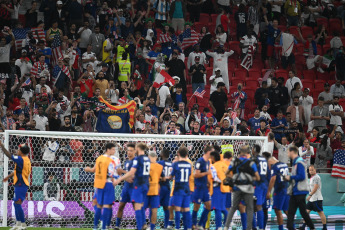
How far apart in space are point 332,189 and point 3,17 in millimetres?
12693

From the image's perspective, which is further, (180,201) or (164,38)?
(164,38)

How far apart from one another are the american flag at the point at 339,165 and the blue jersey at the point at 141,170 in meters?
8.62

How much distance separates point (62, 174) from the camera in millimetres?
16359

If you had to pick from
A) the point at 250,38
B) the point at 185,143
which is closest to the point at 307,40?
the point at 250,38

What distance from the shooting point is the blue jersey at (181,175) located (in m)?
14.0

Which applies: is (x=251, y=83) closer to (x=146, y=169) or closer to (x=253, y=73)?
(x=253, y=73)

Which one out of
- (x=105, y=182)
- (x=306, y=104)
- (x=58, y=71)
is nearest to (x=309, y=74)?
(x=306, y=104)

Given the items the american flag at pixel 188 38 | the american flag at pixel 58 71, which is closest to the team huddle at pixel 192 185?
the american flag at pixel 58 71

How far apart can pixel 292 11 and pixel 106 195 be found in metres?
15.9

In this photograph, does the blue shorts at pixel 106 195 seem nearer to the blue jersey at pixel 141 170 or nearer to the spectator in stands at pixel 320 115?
the blue jersey at pixel 141 170

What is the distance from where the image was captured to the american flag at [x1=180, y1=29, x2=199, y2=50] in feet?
82.1

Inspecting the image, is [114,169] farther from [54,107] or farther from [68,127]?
[54,107]

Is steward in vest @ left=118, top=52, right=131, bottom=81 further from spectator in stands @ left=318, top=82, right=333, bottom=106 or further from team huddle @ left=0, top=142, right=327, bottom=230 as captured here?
team huddle @ left=0, top=142, right=327, bottom=230

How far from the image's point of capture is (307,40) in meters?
27.7
